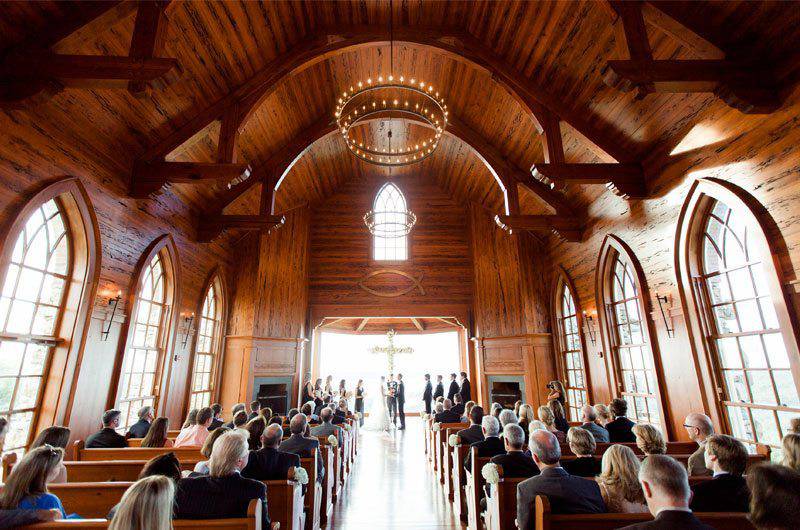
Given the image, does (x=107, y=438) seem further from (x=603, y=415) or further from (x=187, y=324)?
(x=603, y=415)

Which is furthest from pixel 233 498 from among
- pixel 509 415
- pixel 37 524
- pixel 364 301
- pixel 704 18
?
pixel 364 301

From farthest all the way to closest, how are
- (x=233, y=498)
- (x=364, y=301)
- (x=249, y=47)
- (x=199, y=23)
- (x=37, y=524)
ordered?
(x=364, y=301), (x=249, y=47), (x=199, y=23), (x=233, y=498), (x=37, y=524)

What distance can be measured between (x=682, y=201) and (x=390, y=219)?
6944 millimetres

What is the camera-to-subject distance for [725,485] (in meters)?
→ 2.15

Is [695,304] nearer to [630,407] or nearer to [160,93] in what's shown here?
[630,407]

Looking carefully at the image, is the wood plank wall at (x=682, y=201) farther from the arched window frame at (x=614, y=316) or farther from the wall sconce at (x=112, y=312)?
the wall sconce at (x=112, y=312)

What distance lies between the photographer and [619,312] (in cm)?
648

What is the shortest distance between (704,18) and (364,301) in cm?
807

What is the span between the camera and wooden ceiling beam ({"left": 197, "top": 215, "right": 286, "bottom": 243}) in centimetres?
729

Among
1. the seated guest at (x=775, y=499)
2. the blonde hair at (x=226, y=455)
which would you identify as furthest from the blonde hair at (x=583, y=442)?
the blonde hair at (x=226, y=455)

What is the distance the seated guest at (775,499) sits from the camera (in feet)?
4.46

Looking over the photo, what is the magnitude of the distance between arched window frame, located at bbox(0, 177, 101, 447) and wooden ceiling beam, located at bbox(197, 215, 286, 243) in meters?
2.53

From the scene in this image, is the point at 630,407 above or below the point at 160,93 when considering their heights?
below

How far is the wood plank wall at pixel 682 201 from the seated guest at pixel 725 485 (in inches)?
95.9
